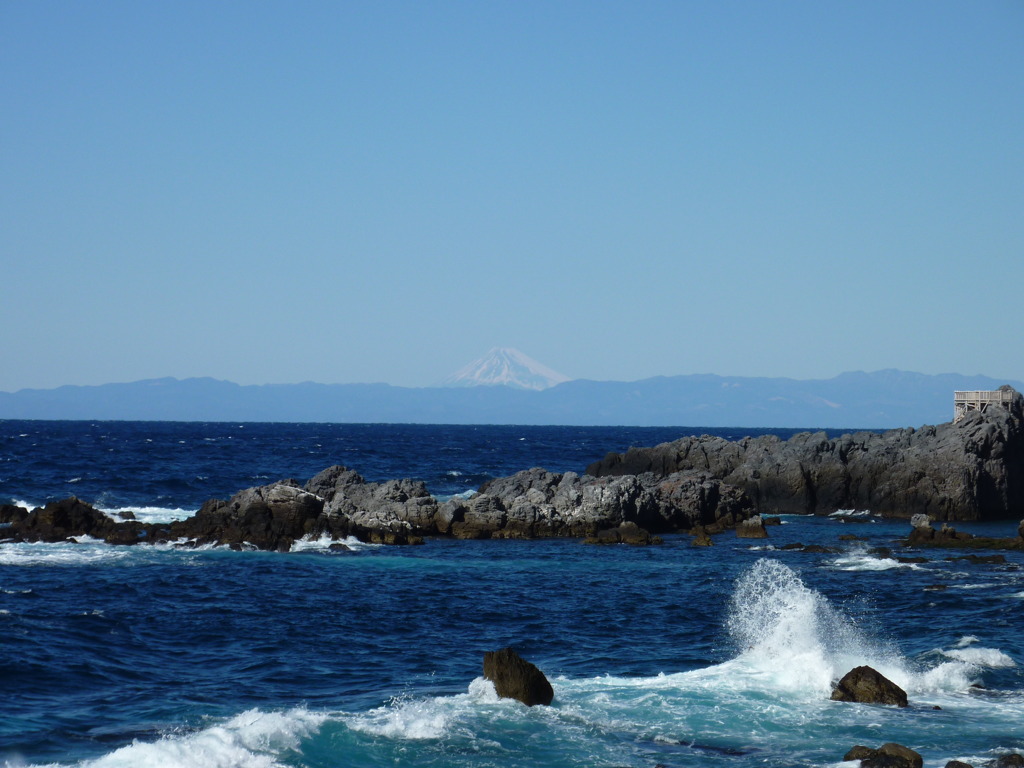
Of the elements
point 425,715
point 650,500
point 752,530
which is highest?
point 650,500

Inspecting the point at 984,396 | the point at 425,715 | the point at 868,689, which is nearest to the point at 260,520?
the point at 425,715

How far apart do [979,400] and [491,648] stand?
52.5 meters

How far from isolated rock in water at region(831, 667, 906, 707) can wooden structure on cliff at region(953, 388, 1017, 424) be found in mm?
46173

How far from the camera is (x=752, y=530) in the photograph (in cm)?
5169

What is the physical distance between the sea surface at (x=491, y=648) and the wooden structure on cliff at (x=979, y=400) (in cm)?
2308

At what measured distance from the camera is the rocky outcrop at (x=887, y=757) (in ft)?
56.6

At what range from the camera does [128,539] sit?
46062 mm

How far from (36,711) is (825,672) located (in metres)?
16.5

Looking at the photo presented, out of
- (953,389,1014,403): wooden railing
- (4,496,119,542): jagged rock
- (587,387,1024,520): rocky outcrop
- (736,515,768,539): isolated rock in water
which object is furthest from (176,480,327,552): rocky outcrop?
(953,389,1014,403): wooden railing

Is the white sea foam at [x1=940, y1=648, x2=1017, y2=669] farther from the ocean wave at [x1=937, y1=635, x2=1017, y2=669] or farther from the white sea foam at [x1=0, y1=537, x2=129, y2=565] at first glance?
the white sea foam at [x1=0, y1=537, x2=129, y2=565]

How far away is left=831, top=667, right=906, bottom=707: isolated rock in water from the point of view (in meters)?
21.9

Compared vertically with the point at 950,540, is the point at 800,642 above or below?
below

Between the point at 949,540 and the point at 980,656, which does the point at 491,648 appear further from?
the point at 949,540

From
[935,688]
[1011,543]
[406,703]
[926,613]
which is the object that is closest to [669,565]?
[926,613]
